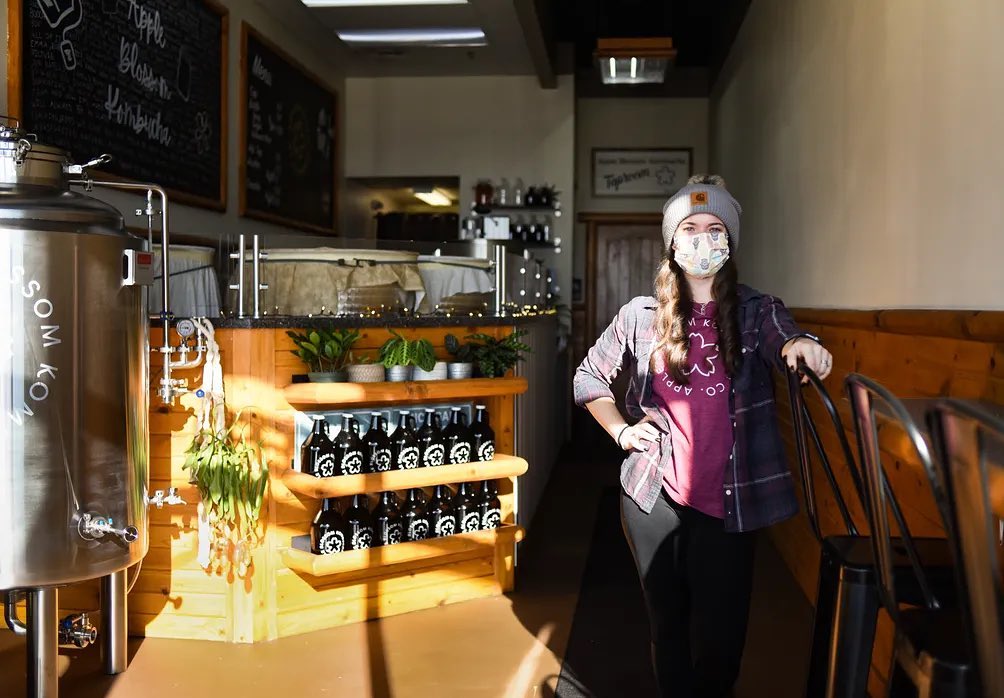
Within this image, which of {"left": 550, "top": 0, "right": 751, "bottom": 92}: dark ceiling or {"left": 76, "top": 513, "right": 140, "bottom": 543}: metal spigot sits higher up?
{"left": 550, "top": 0, "right": 751, "bottom": 92}: dark ceiling

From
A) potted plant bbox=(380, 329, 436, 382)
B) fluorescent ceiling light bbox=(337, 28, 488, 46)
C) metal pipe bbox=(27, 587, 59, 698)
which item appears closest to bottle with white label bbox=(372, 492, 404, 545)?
potted plant bbox=(380, 329, 436, 382)

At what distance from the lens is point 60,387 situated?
265 cm

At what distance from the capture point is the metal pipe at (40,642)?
2.80 m

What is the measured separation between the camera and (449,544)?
396 cm

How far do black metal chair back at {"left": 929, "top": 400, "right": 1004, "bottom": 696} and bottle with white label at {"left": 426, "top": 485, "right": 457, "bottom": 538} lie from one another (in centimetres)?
305

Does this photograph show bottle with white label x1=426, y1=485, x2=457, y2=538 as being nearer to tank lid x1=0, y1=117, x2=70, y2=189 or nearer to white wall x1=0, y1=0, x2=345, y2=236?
tank lid x1=0, y1=117, x2=70, y2=189

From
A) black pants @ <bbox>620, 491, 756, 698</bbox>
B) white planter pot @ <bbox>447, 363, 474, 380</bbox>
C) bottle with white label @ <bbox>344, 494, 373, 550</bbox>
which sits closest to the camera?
black pants @ <bbox>620, 491, 756, 698</bbox>

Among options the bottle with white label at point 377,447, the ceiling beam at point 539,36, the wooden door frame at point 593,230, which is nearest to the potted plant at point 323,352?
the bottle with white label at point 377,447

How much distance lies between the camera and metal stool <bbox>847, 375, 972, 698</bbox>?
1213mm

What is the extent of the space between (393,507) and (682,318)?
74.8 inches

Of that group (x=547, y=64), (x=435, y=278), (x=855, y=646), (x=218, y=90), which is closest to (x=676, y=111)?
(x=547, y=64)

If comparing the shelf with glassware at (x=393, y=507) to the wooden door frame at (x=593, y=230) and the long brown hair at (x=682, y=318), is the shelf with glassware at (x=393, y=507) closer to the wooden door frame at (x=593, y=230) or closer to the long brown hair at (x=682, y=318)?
the long brown hair at (x=682, y=318)

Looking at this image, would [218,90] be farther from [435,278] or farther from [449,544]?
[449,544]

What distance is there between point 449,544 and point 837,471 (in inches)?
58.8
